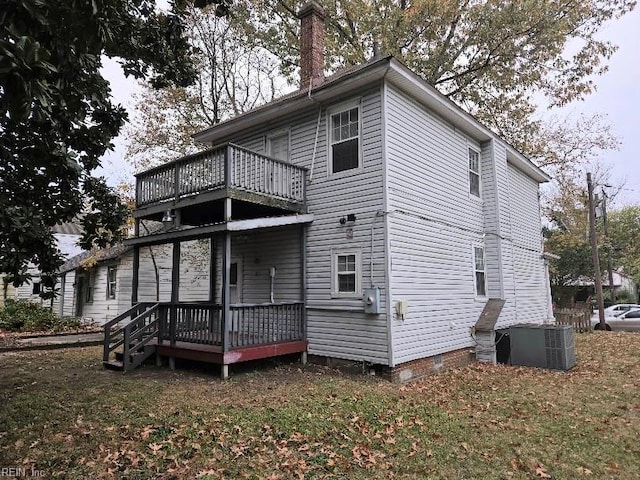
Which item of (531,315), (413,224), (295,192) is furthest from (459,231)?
(531,315)

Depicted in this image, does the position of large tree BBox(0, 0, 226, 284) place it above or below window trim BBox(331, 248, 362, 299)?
above

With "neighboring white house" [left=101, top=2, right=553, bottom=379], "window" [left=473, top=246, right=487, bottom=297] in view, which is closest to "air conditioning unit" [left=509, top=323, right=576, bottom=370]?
"neighboring white house" [left=101, top=2, right=553, bottom=379]

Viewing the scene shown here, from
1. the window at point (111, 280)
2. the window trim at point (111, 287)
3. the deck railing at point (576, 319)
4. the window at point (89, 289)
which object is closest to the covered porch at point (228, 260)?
the window trim at point (111, 287)

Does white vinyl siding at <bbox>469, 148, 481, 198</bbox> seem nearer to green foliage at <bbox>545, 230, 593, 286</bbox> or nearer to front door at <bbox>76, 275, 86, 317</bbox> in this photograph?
front door at <bbox>76, 275, 86, 317</bbox>

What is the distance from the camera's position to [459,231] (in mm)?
11945

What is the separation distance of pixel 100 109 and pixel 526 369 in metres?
11.3

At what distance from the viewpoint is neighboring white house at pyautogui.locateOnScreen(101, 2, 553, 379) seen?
9.12 meters

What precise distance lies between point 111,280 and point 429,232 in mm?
16022

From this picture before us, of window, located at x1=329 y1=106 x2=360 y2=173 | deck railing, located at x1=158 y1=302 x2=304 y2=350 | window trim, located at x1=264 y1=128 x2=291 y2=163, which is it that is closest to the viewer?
deck railing, located at x1=158 y1=302 x2=304 y2=350

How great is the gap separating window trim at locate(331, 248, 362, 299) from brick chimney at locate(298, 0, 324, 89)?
4.91 metres

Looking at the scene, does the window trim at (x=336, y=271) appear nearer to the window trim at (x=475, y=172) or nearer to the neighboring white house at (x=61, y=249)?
the window trim at (x=475, y=172)

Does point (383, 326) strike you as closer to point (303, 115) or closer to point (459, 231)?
point (459, 231)

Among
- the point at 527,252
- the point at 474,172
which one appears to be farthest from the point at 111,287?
the point at 527,252

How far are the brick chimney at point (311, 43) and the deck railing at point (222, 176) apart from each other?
307 centimetres
